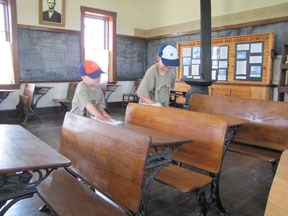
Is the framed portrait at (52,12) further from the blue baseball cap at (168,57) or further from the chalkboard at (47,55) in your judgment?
the blue baseball cap at (168,57)

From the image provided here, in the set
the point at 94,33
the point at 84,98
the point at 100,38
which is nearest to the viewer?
the point at 84,98

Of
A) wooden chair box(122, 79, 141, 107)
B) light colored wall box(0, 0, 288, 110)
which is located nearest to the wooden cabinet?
light colored wall box(0, 0, 288, 110)

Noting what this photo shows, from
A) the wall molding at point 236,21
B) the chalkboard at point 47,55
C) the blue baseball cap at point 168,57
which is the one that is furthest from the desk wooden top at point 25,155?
the wall molding at point 236,21

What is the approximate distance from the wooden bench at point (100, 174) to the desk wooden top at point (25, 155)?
287mm

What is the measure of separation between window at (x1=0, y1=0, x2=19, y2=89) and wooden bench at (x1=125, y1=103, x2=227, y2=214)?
16.8 feet

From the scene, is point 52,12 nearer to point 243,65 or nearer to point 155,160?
point 243,65

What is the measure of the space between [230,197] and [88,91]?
154 centimetres

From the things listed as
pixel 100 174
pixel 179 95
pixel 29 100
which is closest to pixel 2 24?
pixel 29 100

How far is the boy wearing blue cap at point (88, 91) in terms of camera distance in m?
2.28

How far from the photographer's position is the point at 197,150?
198 centimetres

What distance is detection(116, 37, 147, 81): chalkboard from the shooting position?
8148 mm

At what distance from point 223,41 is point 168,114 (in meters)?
4.83

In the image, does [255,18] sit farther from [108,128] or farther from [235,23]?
[108,128]

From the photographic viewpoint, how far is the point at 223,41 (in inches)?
255
